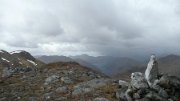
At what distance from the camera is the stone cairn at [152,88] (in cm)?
3434

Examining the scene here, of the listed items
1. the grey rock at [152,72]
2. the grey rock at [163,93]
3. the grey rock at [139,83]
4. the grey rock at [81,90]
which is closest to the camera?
the grey rock at [163,93]

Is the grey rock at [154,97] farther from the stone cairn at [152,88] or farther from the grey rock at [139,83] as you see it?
the grey rock at [139,83]

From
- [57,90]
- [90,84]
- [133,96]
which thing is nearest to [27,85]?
[57,90]

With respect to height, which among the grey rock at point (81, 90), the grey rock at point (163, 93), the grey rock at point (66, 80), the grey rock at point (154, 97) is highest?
the grey rock at point (66, 80)

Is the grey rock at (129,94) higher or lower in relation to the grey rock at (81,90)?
lower

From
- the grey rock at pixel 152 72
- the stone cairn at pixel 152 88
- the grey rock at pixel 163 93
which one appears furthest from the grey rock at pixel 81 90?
the grey rock at pixel 163 93

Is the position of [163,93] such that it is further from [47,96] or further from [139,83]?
[47,96]

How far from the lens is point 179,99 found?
35812mm

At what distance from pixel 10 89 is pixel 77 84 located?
9470 mm

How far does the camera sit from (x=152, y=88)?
35.8 m

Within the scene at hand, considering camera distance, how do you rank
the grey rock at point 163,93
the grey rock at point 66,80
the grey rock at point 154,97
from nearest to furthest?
1. the grey rock at point 154,97
2. the grey rock at point 163,93
3. the grey rock at point 66,80

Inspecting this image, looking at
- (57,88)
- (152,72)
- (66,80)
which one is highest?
(152,72)

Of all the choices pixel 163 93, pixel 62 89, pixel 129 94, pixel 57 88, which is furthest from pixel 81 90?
pixel 163 93

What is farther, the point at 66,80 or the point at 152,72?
the point at 66,80
